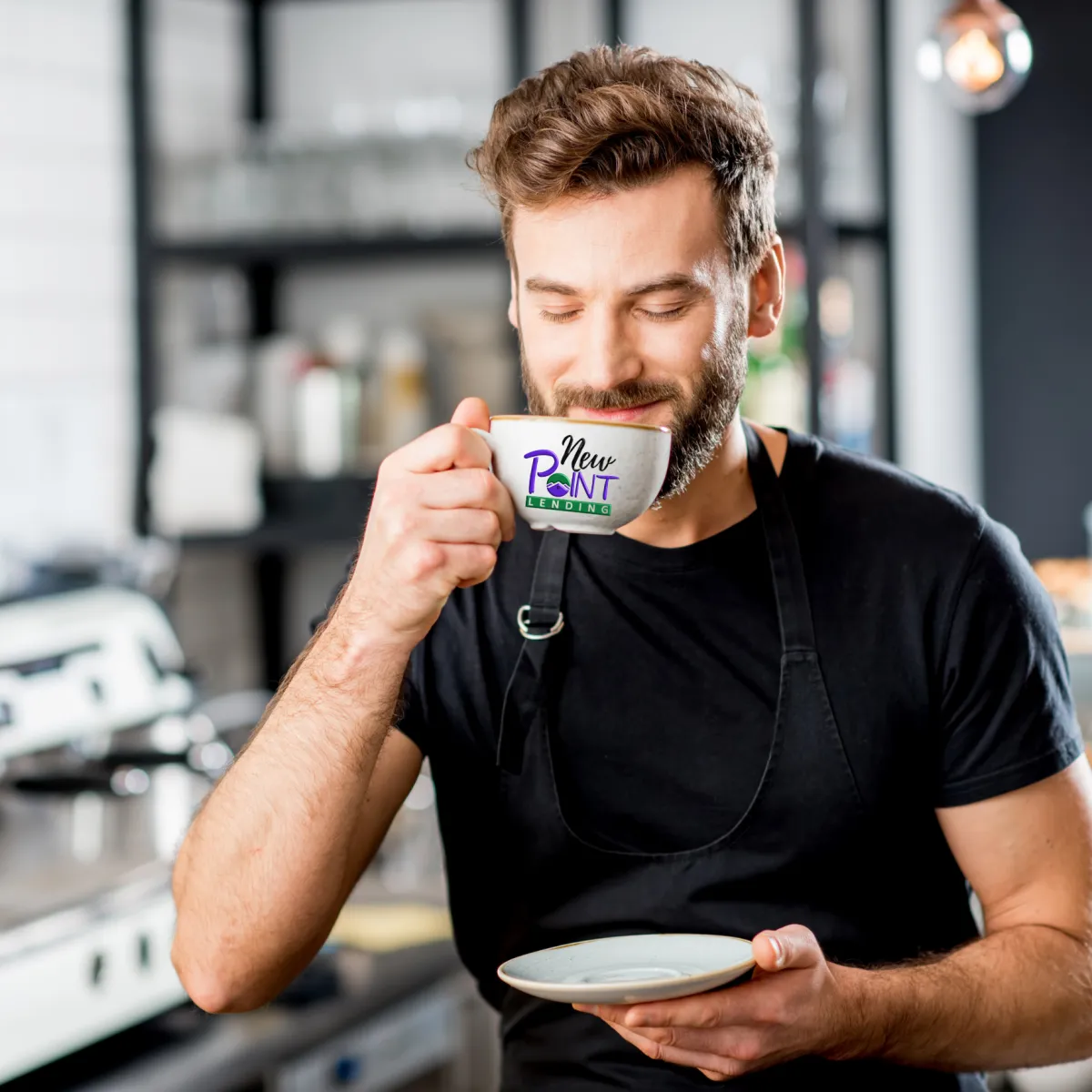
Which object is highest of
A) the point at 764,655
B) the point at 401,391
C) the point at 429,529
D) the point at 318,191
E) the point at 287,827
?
the point at 318,191

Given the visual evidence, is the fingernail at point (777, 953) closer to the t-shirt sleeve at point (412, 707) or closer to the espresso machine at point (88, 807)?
the t-shirt sleeve at point (412, 707)

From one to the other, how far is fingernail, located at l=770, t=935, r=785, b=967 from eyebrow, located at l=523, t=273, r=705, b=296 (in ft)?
1.74

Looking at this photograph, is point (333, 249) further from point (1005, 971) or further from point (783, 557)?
point (1005, 971)

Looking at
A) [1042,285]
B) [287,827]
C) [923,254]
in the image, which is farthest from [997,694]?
[1042,285]

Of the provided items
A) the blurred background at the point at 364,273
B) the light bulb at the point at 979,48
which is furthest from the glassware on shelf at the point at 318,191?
the light bulb at the point at 979,48

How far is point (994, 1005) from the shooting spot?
1.26 metres

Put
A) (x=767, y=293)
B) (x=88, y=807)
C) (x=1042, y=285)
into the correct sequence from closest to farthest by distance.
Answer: (x=767, y=293) → (x=88, y=807) → (x=1042, y=285)

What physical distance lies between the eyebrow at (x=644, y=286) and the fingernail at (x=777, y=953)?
530mm

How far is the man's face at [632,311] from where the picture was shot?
1.27 meters

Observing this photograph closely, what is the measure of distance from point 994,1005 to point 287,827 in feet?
1.92

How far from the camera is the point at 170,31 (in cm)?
331

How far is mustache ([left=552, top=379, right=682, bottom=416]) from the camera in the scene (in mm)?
1261

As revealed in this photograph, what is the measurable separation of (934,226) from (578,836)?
2.48 metres

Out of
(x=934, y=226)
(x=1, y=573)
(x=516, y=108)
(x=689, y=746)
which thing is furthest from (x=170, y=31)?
(x=689, y=746)
